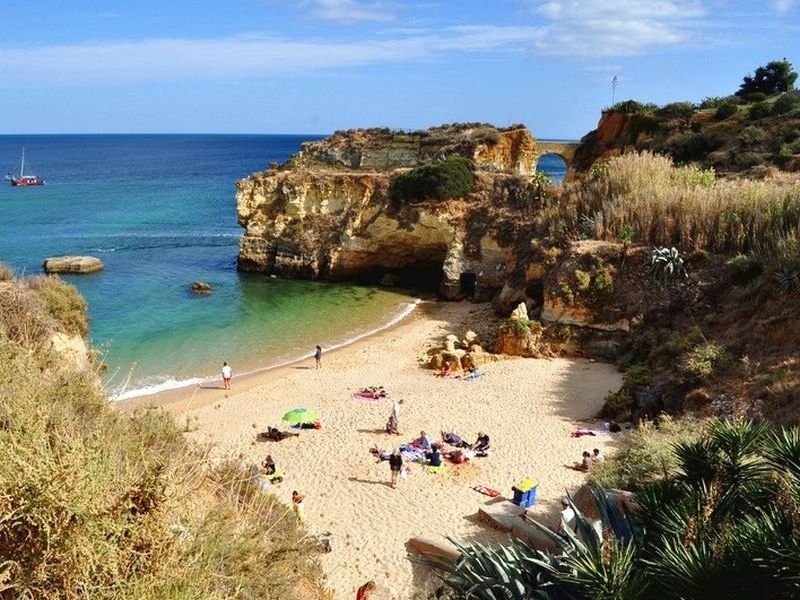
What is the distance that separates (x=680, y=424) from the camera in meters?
13.4

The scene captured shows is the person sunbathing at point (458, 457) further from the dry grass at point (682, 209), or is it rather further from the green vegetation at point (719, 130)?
the green vegetation at point (719, 130)

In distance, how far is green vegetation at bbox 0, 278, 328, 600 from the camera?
4391 mm

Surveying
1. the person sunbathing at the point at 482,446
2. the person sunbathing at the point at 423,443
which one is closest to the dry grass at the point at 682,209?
the person sunbathing at the point at 482,446

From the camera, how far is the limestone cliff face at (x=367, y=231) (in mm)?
32562

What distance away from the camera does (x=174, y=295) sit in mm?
32875

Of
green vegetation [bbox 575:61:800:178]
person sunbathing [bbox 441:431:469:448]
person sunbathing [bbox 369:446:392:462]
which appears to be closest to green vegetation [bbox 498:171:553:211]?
green vegetation [bbox 575:61:800:178]

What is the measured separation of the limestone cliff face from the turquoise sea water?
6.23 feet

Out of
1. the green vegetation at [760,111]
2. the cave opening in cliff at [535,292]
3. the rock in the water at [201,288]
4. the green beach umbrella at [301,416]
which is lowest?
the green beach umbrella at [301,416]

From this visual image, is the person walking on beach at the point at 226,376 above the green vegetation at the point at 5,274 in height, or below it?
below

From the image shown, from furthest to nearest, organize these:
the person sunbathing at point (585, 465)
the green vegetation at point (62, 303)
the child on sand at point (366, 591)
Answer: the green vegetation at point (62, 303), the person sunbathing at point (585, 465), the child on sand at point (366, 591)

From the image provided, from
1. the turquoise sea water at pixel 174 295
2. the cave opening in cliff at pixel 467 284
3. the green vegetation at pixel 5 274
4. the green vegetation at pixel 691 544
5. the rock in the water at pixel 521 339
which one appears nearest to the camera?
the green vegetation at pixel 691 544

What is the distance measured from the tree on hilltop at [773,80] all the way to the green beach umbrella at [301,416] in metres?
43.9

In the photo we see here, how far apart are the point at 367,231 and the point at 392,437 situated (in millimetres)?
19776

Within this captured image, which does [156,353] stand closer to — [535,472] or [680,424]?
[535,472]
